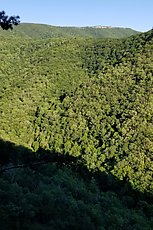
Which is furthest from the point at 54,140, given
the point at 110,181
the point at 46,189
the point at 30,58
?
the point at 30,58

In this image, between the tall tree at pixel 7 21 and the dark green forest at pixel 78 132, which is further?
the dark green forest at pixel 78 132

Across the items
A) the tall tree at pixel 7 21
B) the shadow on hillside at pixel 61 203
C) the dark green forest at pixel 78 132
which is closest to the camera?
the tall tree at pixel 7 21

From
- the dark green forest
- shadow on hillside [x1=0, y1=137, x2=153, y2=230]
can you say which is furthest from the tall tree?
shadow on hillside [x1=0, y1=137, x2=153, y2=230]

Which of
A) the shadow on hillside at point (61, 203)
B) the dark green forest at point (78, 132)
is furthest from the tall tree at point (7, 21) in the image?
the shadow on hillside at point (61, 203)

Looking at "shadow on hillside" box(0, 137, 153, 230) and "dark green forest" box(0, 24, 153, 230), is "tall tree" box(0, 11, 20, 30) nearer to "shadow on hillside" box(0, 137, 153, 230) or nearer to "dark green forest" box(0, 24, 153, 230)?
"dark green forest" box(0, 24, 153, 230)

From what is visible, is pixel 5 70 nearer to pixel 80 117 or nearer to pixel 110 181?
pixel 80 117

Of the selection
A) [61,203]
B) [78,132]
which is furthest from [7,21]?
[78,132]

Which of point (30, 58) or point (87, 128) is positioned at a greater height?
point (30, 58)

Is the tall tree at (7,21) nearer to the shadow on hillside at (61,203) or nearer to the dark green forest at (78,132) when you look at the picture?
the dark green forest at (78,132)

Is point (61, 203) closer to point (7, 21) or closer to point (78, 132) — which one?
point (7, 21)
